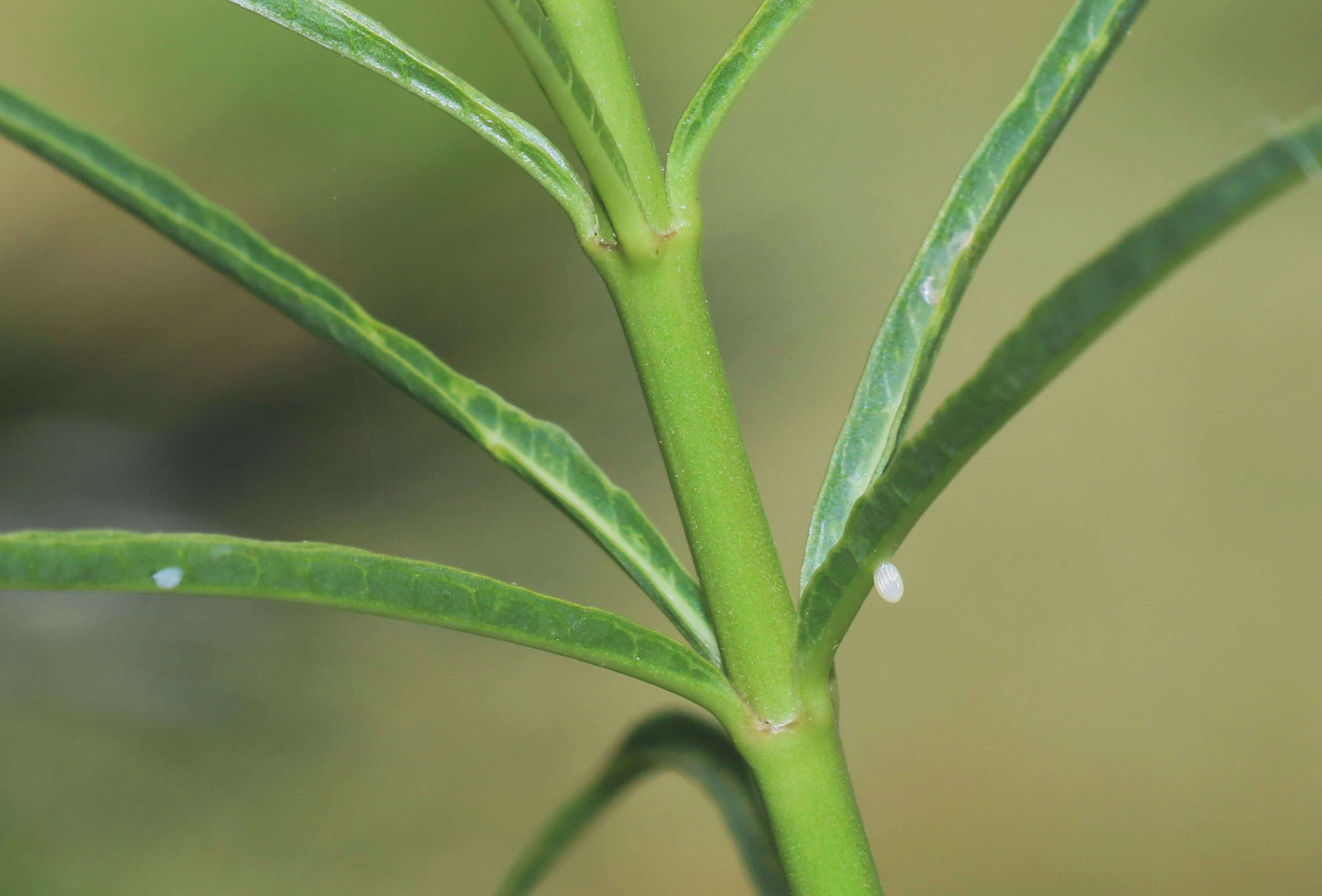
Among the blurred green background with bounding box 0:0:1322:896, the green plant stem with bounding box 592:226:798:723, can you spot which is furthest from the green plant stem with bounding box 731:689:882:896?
the blurred green background with bounding box 0:0:1322:896

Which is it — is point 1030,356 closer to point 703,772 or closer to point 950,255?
point 950,255

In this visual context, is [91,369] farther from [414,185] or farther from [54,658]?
[414,185]

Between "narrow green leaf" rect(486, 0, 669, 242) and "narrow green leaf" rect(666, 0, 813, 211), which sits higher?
"narrow green leaf" rect(666, 0, 813, 211)

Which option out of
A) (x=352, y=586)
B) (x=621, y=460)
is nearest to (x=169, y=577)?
(x=352, y=586)

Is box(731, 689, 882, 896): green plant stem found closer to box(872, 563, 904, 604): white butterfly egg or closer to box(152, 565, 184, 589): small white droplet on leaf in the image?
box(872, 563, 904, 604): white butterfly egg

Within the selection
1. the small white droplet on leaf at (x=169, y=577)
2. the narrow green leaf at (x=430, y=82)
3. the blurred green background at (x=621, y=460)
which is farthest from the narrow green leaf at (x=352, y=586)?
the blurred green background at (x=621, y=460)

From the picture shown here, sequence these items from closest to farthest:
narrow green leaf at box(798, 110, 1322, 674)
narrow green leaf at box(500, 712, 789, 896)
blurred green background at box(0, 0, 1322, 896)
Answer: narrow green leaf at box(798, 110, 1322, 674)
narrow green leaf at box(500, 712, 789, 896)
blurred green background at box(0, 0, 1322, 896)

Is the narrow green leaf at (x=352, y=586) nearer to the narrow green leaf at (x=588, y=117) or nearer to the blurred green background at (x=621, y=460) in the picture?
the narrow green leaf at (x=588, y=117)
